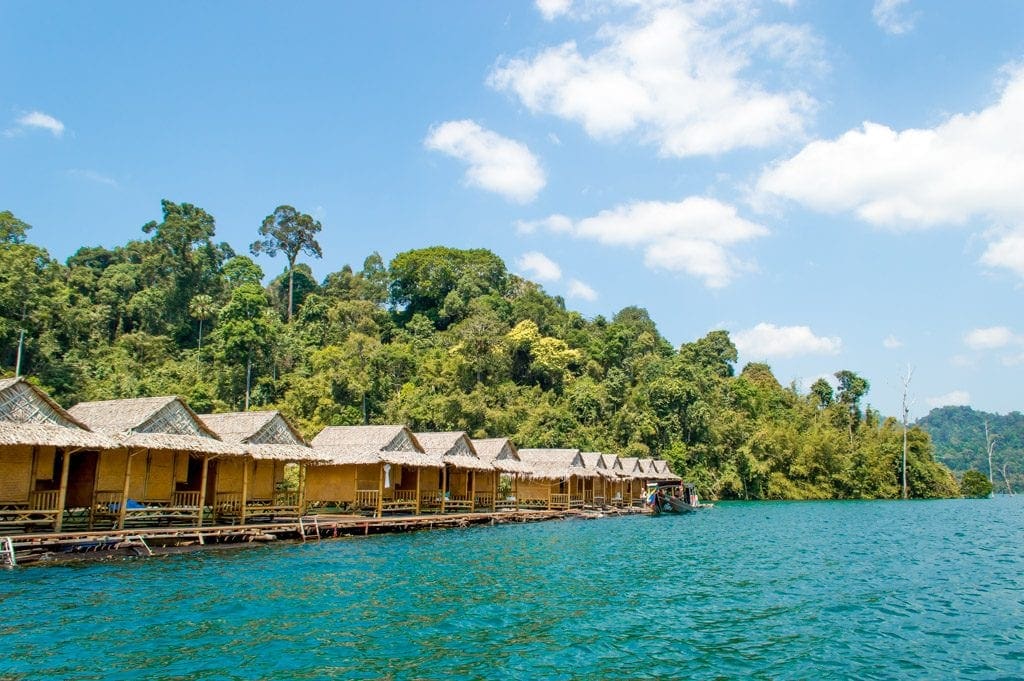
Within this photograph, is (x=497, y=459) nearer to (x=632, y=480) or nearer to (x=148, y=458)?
(x=632, y=480)

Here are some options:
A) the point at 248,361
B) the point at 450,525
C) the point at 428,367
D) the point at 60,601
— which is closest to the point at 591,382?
the point at 428,367

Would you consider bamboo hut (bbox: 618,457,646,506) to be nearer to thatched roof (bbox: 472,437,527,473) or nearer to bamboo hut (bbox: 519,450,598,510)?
bamboo hut (bbox: 519,450,598,510)

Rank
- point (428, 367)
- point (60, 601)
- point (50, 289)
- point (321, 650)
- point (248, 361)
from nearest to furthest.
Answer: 1. point (321, 650)
2. point (60, 601)
3. point (50, 289)
4. point (248, 361)
5. point (428, 367)

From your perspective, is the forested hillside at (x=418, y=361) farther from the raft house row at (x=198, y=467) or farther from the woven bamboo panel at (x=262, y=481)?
the woven bamboo panel at (x=262, y=481)

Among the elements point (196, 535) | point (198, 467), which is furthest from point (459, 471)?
point (196, 535)

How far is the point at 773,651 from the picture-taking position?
10469 millimetres

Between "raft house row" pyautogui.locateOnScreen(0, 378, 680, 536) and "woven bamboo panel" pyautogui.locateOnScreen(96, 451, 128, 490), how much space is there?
3 cm

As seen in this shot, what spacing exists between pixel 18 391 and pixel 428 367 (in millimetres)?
36227

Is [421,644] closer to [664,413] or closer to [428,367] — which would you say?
[428,367]

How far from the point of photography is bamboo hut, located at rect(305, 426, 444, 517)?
2559 centimetres

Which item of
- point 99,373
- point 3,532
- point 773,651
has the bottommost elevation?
point 773,651

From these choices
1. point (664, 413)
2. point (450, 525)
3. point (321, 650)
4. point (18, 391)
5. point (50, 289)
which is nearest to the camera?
point (321, 650)

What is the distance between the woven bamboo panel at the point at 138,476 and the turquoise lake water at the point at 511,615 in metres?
3.15

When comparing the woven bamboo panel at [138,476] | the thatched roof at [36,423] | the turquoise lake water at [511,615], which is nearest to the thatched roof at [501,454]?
the turquoise lake water at [511,615]
